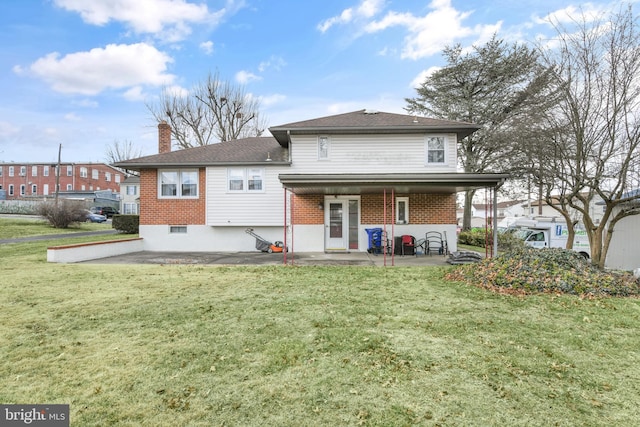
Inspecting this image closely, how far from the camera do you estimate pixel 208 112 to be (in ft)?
96.2

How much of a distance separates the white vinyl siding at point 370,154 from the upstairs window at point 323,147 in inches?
5.8

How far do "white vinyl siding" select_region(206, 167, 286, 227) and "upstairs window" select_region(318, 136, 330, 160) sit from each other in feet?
5.20

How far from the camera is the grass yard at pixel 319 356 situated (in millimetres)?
2750

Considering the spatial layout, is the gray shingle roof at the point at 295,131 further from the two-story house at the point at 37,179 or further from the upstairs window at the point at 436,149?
the two-story house at the point at 37,179

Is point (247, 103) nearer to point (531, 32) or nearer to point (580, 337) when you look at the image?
point (531, 32)

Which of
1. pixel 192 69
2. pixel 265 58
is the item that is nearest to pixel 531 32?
pixel 265 58

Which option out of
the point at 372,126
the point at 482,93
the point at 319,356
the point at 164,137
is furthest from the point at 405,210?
the point at 482,93

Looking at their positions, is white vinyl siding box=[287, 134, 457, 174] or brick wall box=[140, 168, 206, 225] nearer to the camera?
white vinyl siding box=[287, 134, 457, 174]

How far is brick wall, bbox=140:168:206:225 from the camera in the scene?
1433 cm

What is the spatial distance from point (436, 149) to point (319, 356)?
1192cm

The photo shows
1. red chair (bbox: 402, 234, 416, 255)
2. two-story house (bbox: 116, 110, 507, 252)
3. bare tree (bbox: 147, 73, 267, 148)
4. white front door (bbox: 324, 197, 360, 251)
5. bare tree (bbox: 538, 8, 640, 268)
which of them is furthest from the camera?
bare tree (bbox: 147, 73, 267, 148)

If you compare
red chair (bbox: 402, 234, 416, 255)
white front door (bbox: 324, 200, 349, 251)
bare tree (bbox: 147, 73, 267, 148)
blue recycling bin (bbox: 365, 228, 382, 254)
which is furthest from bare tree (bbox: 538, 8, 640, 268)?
bare tree (bbox: 147, 73, 267, 148)

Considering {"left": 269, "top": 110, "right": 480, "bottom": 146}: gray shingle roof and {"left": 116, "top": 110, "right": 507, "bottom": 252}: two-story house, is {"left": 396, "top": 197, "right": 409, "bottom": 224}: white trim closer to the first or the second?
{"left": 116, "top": 110, "right": 507, "bottom": 252}: two-story house

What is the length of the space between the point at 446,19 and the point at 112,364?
53.0 feet
